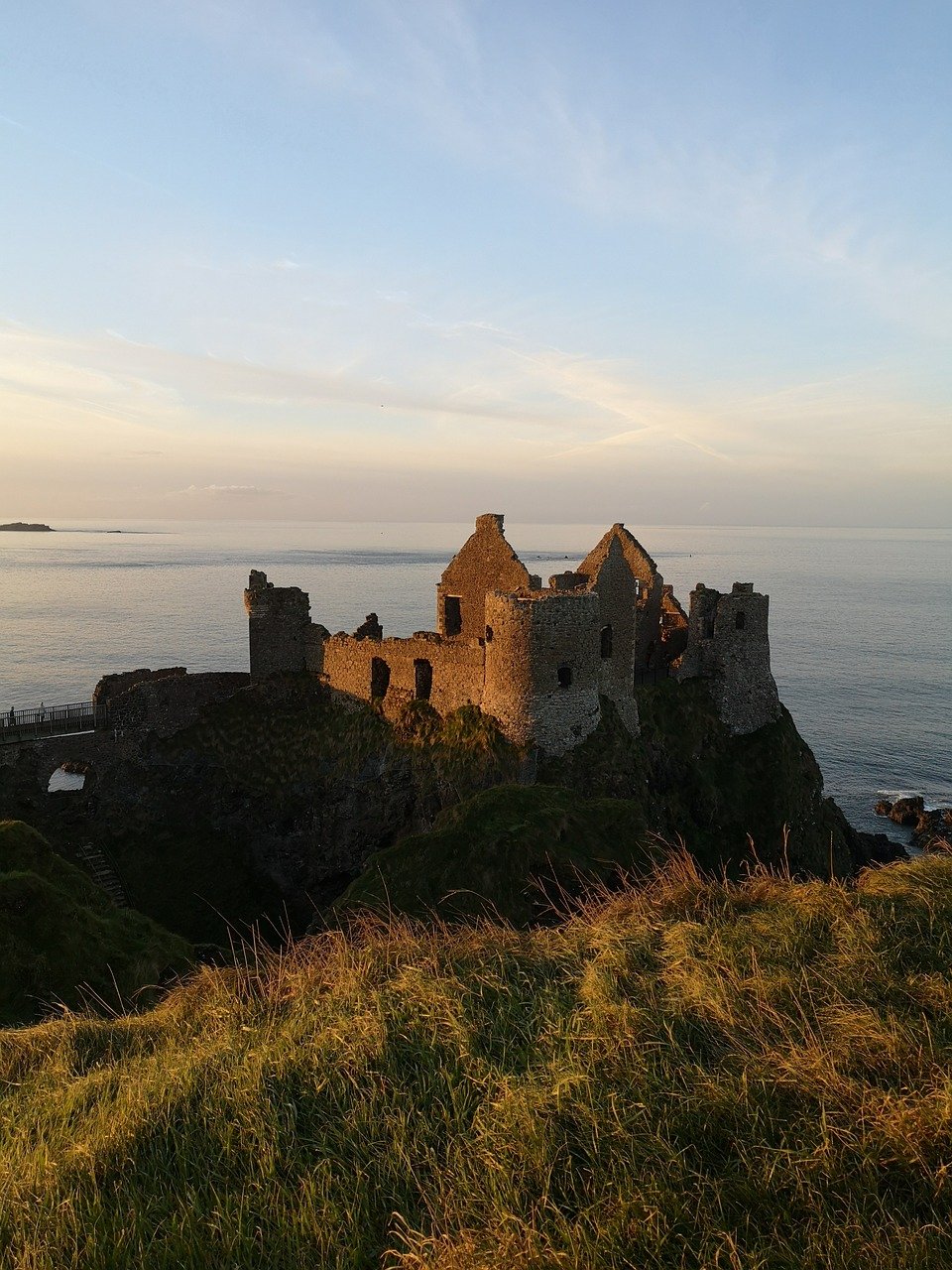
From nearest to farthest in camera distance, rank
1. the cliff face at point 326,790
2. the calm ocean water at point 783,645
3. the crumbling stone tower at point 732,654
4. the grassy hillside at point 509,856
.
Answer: the grassy hillside at point 509,856, the cliff face at point 326,790, the crumbling stone tower at point 732,654, the calm ocean water at point 783,645

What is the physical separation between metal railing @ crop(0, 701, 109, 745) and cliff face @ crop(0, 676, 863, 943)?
1000mm

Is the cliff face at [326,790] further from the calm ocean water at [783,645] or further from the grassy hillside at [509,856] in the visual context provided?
the calm ocean water at [783,645]

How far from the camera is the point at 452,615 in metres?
35.8

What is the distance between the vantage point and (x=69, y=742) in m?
29.7

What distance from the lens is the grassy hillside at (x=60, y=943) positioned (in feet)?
47.5

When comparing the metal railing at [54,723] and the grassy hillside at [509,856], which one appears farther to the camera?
the metal railing at [54,723]

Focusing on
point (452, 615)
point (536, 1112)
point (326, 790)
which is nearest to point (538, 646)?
point (452, 615)

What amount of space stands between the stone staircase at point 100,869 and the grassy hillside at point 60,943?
10.4 metres

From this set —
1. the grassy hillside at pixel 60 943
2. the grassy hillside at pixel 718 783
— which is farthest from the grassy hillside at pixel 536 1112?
the grassy hillside at pixel 718 783

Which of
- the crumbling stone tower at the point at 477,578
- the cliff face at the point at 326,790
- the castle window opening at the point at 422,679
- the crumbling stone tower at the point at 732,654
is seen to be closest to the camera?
the cliff face at the point at 326,790

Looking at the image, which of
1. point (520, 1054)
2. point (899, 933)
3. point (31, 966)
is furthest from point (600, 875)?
point (31, 966)

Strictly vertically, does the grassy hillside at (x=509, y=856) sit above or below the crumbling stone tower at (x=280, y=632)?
below

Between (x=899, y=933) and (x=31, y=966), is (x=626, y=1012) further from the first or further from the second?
(x=31, y=966)

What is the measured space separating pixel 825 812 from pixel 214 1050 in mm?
33834
